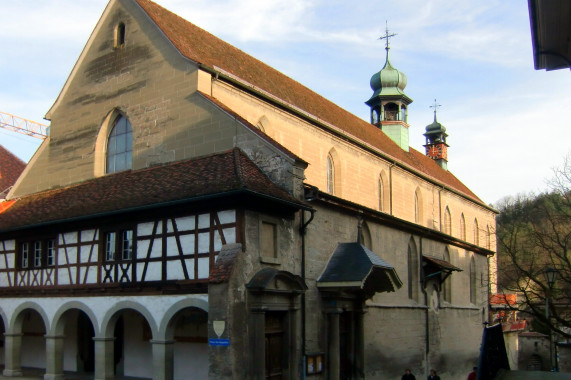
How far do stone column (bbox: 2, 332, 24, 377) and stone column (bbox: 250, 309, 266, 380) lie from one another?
29.7 feet

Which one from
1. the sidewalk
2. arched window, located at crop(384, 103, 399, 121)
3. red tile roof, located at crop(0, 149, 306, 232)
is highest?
arched window, located at crop(384, 103, 399, 121)

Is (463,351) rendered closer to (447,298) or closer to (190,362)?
(447,298)

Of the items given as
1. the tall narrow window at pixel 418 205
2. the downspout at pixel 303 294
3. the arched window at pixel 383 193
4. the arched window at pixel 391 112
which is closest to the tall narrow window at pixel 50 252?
the downspout at pixel 303 294

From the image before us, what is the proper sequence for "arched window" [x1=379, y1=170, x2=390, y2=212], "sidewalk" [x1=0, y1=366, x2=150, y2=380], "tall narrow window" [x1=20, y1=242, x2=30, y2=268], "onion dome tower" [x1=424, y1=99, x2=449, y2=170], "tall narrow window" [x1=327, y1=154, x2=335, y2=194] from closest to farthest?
"sidewalk" [x1=0, y1=366, x2=150, y2=380] < "tall narrow window" [x1=20, y1=242, x2=30, y2=268] < "tall narrow window" [x1=327, y1=154, x2=335, y2=194] < "arched window" [x1=379, y1=170, x2=390, y2=212] < "onion dome tower" [x1=424, y1=99, x2=449, y2=170]

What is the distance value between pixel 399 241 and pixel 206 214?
11.2 metres

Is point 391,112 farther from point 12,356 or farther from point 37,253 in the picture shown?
point 12,356

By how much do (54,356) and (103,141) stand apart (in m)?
7.29

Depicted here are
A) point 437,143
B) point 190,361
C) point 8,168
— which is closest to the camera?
point 190,361

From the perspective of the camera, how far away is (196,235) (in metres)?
16.8

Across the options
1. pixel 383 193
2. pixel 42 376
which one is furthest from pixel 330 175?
pixel 42 376

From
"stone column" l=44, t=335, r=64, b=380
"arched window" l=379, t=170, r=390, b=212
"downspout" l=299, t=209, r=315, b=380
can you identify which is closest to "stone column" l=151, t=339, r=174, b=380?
"downspout" l=299, t=209, r=315, b=380

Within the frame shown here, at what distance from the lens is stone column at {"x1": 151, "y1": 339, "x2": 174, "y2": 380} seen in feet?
54.4

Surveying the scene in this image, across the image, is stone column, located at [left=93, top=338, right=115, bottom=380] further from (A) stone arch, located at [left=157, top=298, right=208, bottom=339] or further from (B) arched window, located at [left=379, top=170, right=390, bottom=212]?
(B) arched window, located at [left=379, top=170, right=390, bottom=212]

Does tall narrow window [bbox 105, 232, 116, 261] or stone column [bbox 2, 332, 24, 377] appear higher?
tall narrow window [bbox 105, 232, 116, 261]
